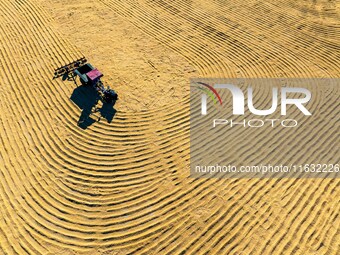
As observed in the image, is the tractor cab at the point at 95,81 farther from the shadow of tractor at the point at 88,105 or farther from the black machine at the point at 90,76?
the shadow of tractor at the point at 88,105

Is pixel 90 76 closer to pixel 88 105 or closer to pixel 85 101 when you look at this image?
pixel 85 101

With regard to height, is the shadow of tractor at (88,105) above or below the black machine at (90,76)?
below

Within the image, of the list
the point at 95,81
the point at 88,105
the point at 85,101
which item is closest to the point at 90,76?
the point at 95,81

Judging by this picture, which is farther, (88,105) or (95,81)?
(95,81)

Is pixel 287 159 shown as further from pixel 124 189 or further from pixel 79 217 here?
pixel 79 217

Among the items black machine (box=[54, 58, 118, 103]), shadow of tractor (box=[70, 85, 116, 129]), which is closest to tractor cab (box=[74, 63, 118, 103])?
black machine (box=[54, 58, 118, 103])

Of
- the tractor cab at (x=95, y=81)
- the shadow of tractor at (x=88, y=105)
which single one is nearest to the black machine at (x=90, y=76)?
→ the tractor cab at (x=95, y=81)

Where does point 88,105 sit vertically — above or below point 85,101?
below
